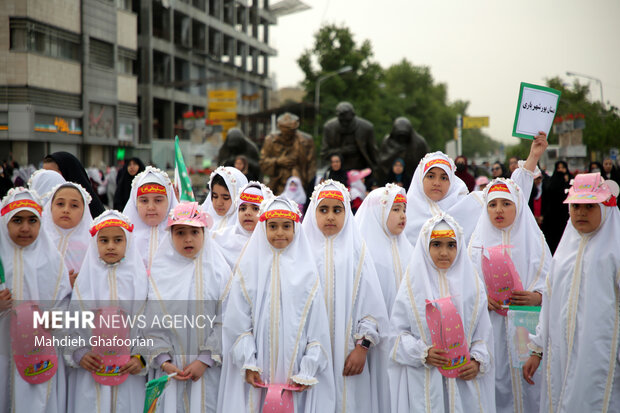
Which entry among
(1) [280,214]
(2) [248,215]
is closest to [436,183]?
(2) [248,215]

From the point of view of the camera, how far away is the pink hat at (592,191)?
11.5 ft

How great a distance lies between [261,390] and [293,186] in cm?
910

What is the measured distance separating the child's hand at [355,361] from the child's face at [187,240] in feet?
3.89

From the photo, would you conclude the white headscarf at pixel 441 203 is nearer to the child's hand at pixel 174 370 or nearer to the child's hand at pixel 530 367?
the child's hand at pixel 530 367

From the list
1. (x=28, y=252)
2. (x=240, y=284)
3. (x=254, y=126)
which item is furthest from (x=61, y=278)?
(x=254, y=126)

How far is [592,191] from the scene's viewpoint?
3562 millimetres

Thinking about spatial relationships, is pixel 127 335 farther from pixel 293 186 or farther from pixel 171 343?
pixel 293 186

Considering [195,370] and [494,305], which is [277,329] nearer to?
[195,370]

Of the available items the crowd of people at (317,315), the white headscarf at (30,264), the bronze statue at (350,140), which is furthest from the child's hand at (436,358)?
the bronze statue at (350,140)

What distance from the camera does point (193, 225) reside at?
3820 millimetres

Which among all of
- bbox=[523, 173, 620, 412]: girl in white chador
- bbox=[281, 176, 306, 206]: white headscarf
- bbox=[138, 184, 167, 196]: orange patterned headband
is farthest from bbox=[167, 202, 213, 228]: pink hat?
bbox=[281, 176, 306, 206]: white headscarf

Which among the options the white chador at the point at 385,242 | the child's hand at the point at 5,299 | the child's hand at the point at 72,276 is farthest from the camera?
the white chador at the point at 385,242

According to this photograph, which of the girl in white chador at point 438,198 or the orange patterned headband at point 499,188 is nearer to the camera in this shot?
the orange patterned headband at point 499,188

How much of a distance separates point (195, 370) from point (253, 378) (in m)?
0.41
